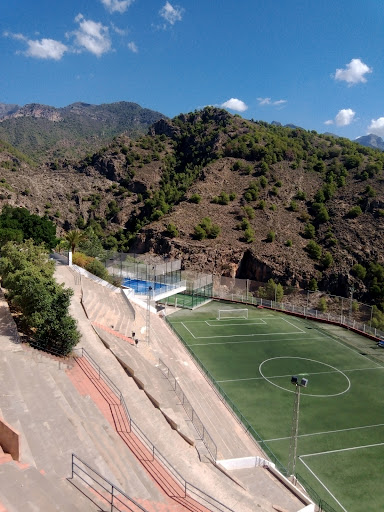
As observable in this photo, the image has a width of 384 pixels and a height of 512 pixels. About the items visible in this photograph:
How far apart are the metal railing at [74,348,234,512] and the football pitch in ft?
19.5

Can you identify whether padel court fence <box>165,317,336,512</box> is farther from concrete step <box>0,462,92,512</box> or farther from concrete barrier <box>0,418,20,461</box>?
concrete barrier <box>0,418,20,461</box>

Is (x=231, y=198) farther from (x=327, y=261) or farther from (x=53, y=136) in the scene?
(x=53, y=136)

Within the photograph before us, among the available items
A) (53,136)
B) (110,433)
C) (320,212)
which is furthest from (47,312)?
(53,136)

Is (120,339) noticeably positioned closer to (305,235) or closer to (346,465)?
(346,465)

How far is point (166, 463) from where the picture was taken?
49.4 ft

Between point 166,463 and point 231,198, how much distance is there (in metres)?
66.2

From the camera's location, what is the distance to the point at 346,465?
61.9 ft

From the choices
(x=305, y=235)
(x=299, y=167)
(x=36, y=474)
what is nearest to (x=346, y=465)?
(x=36, y=474)

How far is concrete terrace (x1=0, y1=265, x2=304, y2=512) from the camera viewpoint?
37.6ft

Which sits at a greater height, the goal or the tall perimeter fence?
the tall perimeter fence

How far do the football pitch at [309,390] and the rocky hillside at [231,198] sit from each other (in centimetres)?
2203

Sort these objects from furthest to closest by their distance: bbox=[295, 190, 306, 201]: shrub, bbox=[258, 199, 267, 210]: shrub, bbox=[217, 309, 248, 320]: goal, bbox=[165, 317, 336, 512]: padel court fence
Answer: bbox=[295, 190, 306, 201]: shrub → bbox=[258, 199, 267, 210]: shrub → bbox=[217, 309, 248, 320]: goal → bbox=[165, 317, 336, 512]: padel court fence

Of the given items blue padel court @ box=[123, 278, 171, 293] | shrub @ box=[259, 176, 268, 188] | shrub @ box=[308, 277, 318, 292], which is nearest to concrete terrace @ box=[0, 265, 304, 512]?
blue padel court @ box=[123, 278, 171, 293]

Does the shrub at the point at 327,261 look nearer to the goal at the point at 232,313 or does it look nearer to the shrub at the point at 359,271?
the shrub at the point at 359,271
